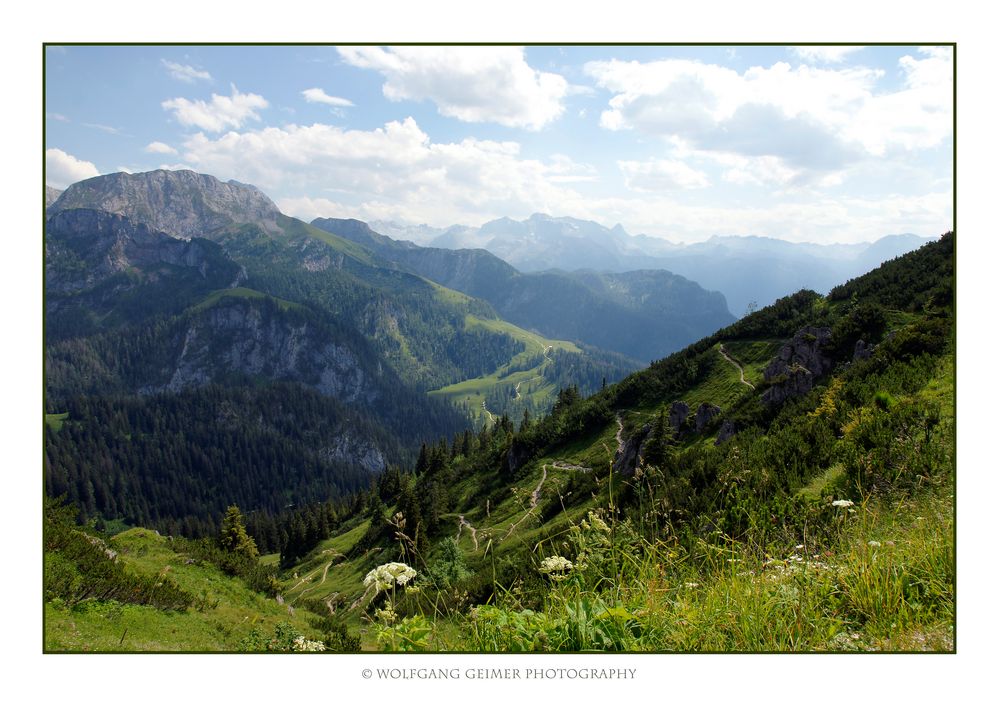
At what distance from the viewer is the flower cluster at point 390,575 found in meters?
4.14

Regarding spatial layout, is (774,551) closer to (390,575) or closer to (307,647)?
(390,575)

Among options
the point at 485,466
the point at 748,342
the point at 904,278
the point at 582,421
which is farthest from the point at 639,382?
the point at 485,466

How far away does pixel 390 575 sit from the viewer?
424 centimetres

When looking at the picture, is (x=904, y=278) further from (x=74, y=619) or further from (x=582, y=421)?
(x=74, y=619)

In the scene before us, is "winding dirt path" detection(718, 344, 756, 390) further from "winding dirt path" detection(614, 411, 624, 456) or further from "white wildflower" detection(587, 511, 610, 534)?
"white wildflower" detection(587, 511, 610, 534)

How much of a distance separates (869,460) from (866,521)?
242 cm

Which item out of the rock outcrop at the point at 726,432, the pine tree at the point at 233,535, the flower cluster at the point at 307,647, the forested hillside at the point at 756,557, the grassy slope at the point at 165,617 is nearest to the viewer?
the forested hillside at the point at 756,557

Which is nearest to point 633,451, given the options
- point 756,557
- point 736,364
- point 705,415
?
A: point 705,415

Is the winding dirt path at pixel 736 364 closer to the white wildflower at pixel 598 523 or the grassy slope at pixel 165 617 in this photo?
the grassy slope at pixel 165 617

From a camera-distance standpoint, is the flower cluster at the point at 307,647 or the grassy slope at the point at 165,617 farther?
the grassy slope at the point at 165,617

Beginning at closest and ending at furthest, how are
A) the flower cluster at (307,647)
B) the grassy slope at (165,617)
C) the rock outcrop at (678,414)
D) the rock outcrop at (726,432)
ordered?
→ the flower cluster at (307,647) → the grassy slope at (165,617) → the rock outcrop at (726,432) → the rock outcrop at (678,414)

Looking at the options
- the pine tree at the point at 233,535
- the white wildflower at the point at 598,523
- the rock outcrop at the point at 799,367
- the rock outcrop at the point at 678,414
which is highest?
the rock outcrop at the point at 799,367

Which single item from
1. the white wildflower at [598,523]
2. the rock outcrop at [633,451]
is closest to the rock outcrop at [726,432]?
the rock outcrop at [633,451]

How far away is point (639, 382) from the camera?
50.6 m
